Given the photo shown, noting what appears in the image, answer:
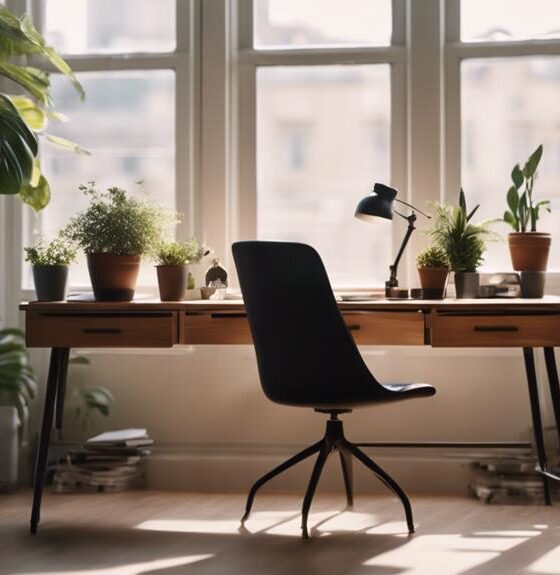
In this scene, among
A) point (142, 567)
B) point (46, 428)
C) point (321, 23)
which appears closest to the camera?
point (142, 567)

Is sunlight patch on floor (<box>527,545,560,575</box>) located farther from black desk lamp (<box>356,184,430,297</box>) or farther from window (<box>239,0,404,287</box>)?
window (<box>239,0,404,287</box>)

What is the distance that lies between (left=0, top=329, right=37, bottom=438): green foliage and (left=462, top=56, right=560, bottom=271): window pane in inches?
77.2

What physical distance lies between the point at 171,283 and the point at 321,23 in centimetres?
139

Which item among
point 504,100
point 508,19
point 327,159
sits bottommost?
point 327,159

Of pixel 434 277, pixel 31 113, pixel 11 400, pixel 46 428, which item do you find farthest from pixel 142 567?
pixel 31 113

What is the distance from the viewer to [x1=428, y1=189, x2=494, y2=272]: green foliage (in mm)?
3943

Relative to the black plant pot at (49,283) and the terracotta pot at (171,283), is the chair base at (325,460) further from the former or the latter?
the black plant pot at (49,283)

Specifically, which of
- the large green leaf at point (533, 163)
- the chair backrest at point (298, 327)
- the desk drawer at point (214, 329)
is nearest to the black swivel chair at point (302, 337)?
the chair backrest at point (298, 327)

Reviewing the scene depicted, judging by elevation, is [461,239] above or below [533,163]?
below

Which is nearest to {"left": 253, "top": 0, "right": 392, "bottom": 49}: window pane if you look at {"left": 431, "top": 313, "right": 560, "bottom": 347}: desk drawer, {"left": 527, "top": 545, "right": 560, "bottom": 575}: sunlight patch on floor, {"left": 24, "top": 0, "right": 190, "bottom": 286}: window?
{"left": 24, "top": 0, "right": 190, "bottom": 286}: window

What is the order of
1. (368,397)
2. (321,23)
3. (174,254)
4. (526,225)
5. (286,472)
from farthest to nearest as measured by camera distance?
(321,23), (286,472), (526,225), (174,254), (368,397)

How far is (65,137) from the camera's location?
4465 mm

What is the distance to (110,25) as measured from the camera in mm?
4465

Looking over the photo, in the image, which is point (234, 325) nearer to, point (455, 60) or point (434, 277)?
point (434, 277)
